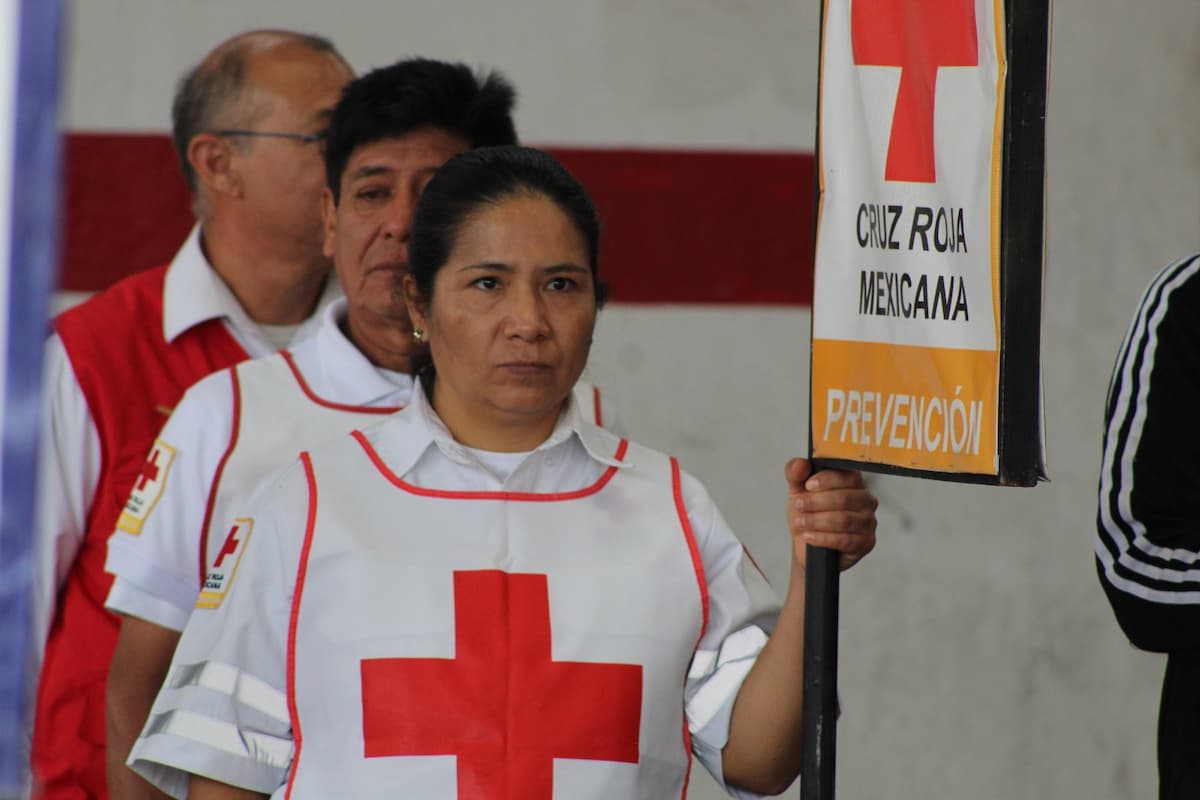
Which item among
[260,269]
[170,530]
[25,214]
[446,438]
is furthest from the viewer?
[260,269]

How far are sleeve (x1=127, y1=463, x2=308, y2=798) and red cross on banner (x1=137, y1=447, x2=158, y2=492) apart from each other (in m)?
0.34

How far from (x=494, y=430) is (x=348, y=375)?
1.13 feet

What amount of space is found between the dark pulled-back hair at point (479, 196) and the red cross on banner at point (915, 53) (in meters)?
0.38

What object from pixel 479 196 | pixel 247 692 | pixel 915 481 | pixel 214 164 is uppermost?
pixel 214 164

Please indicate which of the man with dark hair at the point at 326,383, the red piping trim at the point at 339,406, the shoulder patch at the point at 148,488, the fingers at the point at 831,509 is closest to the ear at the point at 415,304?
the man with dark hair at the point at 326,383

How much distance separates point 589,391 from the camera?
1.94 metres

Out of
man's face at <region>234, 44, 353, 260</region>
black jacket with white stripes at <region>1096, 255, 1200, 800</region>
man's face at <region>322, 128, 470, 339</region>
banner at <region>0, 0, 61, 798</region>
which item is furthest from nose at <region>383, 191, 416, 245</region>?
banner at <region>0, 0, 61, 798</region>

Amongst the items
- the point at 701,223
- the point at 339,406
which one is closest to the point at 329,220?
the point at 339,406

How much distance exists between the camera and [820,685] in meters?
1.33

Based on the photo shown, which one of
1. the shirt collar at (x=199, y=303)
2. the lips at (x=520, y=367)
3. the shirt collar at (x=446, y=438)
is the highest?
the shirt collar at (x=199, y=303)

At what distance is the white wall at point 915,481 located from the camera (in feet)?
8.76

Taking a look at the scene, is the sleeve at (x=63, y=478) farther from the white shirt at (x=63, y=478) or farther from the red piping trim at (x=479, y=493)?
the red piping trim at (x=479, y=493)

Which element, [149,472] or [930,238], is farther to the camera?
[149,472]

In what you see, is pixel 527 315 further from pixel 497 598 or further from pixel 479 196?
pixel 497 598
